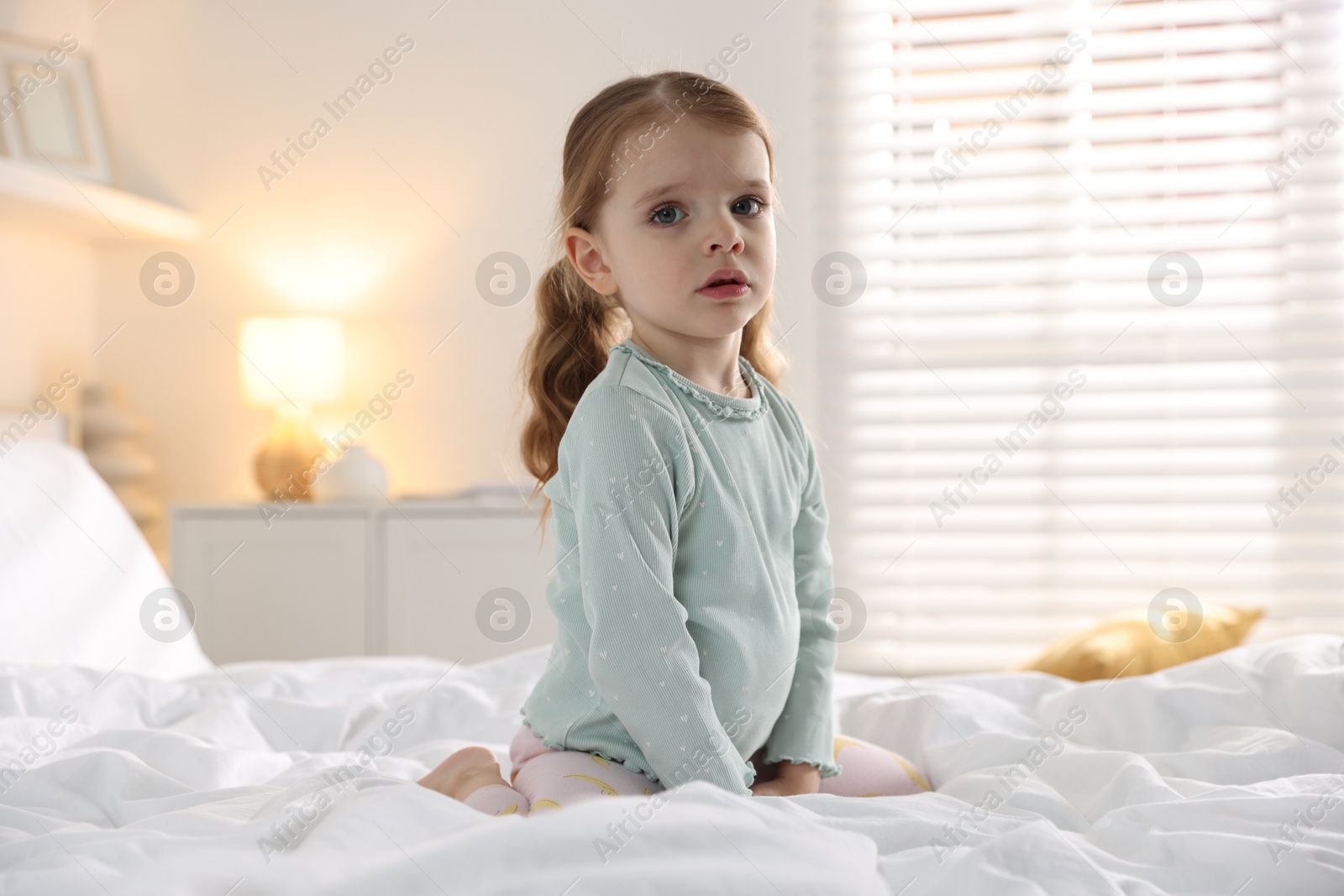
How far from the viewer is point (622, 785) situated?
0.86 metres

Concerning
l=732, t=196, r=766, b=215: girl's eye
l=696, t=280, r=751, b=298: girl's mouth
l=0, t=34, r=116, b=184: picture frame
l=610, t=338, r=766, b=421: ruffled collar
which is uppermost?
l=0, t=34, r=116, b=184: picture frame

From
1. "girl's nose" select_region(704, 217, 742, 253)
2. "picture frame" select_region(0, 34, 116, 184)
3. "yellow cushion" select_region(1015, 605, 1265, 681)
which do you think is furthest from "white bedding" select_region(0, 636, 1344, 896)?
"picture frame" select_region(0, 34, 116, 184)

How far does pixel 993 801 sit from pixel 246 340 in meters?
2.30

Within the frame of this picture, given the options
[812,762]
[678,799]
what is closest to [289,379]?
[812,762]

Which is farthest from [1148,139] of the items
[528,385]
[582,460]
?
[582,460]

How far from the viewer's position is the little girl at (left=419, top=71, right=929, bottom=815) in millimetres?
847

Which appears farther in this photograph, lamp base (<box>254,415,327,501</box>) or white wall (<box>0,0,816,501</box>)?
white wall (<box>0,0,816,501</box>)

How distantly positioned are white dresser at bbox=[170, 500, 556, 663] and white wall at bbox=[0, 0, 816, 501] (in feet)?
1.48

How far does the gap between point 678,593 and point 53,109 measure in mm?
2495

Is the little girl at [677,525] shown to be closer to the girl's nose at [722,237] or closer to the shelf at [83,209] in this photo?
the girl's nose at [722,237]

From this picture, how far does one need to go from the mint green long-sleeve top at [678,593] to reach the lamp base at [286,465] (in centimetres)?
188

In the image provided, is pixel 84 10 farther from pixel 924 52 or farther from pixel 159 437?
pixel 924 52

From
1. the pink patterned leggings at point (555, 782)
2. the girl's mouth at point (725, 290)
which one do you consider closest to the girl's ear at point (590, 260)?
the girl's mouth at point (725, 290)

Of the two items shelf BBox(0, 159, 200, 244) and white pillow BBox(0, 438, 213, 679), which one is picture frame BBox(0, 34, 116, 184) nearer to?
shelf BBox(0, 159, 200, 244)
